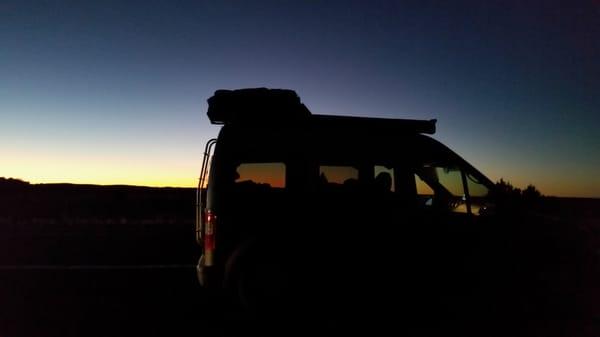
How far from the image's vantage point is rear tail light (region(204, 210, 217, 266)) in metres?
5.30

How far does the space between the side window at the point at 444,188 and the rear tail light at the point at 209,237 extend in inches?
98.6

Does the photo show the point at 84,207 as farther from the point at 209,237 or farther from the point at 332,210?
the point at 332,210

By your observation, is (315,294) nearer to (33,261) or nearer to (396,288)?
(396,288)

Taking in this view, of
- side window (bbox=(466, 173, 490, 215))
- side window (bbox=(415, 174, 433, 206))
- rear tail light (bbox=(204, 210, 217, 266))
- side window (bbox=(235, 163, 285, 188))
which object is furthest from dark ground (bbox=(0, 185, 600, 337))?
side window (bbox=(235, 163, 285, 188))

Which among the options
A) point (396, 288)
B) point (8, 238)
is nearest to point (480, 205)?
point (396, 288)

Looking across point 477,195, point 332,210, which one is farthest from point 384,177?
point 477,195

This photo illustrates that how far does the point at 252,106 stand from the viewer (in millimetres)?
5402

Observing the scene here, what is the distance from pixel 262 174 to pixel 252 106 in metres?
0.79

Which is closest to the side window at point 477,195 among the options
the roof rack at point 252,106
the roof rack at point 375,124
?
the roof rack at point 375,124

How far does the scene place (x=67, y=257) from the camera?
10617 mm

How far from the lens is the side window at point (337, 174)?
18.4 feet

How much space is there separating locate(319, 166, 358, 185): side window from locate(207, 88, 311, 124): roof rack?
0.71 metres

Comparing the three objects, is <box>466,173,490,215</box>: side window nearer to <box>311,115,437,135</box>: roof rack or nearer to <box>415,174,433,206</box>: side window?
<box>415,174,433,206</box>: side window

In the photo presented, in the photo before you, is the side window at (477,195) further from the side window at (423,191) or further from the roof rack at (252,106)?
the roof rack at (252,106)
